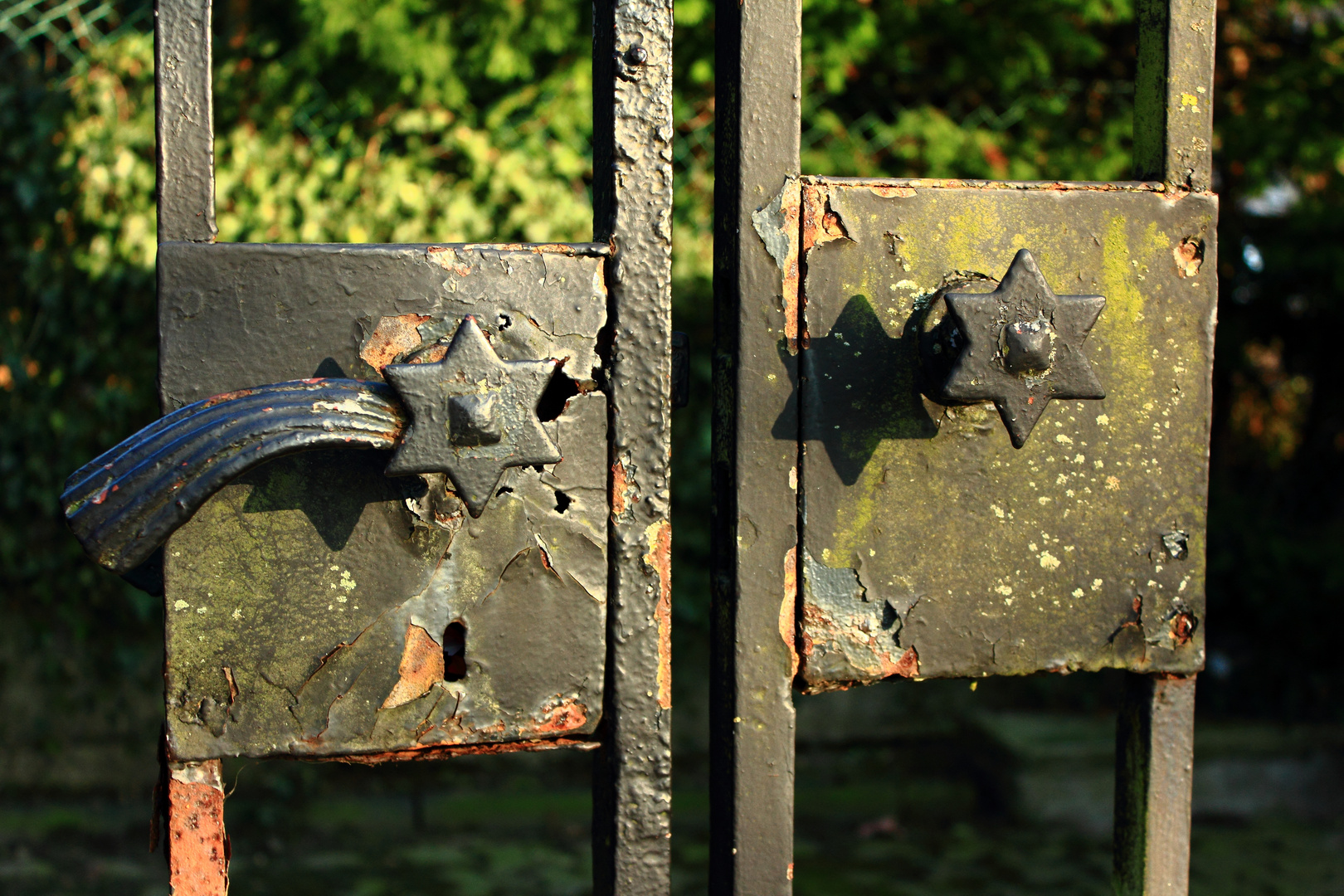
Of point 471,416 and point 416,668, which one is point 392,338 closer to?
point 471,416

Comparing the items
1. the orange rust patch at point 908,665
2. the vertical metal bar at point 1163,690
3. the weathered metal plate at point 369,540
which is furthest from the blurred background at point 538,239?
the orange rust patch at point 908,665

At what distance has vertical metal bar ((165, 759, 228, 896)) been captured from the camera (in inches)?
35.2

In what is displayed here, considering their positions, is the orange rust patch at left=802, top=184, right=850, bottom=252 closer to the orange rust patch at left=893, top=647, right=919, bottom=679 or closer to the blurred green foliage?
the orange rust patch at left=893, top=647, right=919, bottom=679

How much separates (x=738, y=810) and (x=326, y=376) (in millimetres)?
562

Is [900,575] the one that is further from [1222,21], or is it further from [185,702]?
[1222,21]

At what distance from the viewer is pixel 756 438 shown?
949mm

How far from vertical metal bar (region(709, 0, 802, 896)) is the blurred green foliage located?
2097mm

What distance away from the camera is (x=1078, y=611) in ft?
3.41

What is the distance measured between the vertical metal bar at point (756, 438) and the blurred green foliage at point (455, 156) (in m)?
2.10

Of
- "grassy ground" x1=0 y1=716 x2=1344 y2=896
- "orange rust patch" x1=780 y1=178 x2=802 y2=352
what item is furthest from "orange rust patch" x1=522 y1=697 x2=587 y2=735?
"grassy ground" x1=0 y1=716 x2=1344 y2=896

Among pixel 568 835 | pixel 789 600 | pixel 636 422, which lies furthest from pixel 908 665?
pixel 568 835

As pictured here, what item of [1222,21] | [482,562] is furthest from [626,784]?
[1222,21]

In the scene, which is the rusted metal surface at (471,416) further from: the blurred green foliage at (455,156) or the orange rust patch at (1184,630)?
the blurred green foliage at (455,156)

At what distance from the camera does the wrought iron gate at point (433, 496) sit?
0.87 meters
